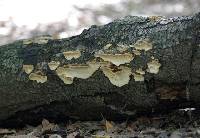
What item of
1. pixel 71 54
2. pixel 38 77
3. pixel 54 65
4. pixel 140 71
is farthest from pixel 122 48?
pixel 38 77

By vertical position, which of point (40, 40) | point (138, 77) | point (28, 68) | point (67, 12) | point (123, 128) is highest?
point (67, 12)

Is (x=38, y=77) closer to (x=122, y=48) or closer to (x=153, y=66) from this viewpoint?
(x=122, y=48)

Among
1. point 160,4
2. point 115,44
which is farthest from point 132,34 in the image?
point 160,4

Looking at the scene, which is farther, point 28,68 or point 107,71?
point 28,68

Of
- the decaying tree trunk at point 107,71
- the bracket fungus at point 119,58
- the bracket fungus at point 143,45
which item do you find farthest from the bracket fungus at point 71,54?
the bracket fungus at point 143,45

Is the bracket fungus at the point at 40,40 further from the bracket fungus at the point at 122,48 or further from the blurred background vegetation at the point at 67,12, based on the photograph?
the blurred background vegetation at the point at 67,12

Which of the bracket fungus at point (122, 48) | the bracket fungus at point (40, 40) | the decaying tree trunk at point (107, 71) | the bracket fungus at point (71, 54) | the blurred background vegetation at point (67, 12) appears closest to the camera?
the decaying tree trunk at point (107, 71)
